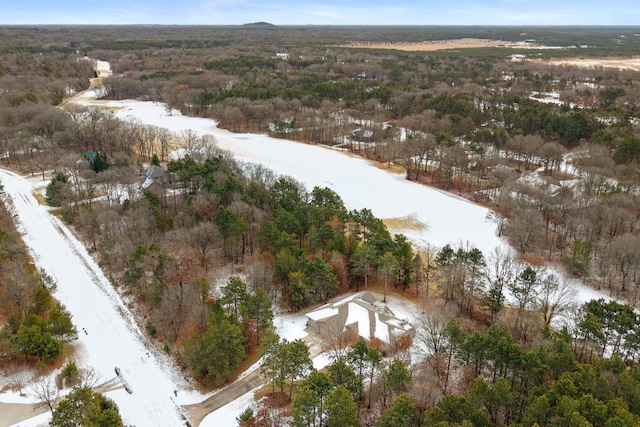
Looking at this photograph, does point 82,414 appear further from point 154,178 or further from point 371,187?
point 371,187

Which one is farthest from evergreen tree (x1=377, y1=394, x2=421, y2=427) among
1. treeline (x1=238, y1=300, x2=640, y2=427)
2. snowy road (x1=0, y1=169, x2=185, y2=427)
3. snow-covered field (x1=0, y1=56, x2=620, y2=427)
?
snowy road (x1=0, y1=169, x2=185, y2=427)

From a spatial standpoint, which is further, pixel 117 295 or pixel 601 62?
pixel 601 62

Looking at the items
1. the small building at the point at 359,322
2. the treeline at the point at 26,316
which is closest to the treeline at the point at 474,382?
the small building at the point at 359,322

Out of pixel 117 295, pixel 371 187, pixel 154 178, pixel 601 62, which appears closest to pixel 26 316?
pixel 117 295

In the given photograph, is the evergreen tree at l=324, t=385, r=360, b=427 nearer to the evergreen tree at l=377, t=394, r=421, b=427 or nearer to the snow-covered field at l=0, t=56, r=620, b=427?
the evergreen tree at l=377, t=394, r=421, b=427

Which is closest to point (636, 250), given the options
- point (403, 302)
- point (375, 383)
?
point (403, 302)
